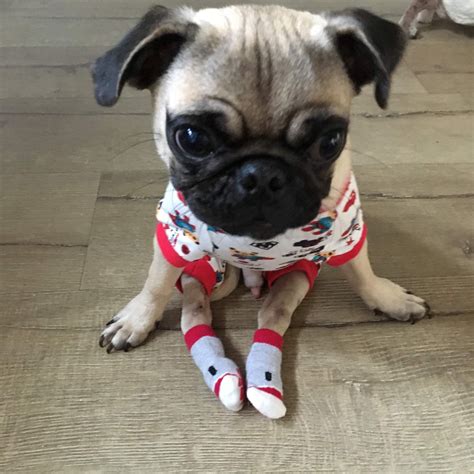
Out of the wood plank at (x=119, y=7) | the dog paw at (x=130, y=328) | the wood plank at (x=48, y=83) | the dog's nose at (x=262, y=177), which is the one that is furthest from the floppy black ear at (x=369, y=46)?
the wood plank at (x=119, y=7)

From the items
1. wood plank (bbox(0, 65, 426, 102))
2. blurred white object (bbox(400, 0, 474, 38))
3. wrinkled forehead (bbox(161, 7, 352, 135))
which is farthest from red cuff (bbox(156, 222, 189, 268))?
blurred white object (bbox(400, 0, 474, 38))

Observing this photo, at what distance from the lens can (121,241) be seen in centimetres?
151

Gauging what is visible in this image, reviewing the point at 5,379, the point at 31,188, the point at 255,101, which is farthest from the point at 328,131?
the point at 31,188

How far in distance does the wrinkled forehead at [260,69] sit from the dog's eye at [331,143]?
0.03 metres

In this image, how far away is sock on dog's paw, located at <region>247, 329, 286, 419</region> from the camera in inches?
43.0

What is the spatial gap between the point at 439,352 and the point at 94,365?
0.73m

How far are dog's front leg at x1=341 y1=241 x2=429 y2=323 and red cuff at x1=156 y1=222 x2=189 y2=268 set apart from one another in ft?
1.19

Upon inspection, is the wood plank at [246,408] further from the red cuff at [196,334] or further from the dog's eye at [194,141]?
the dog's eye at [194,141]

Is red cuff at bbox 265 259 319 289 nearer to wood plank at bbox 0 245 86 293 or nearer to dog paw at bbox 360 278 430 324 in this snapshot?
dog paw at bbox 360 278 430 324

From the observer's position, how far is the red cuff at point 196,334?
1.21 metres

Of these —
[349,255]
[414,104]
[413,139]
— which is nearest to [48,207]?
[349,255]

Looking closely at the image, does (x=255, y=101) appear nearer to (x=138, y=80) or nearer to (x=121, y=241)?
(x=138, y=80)

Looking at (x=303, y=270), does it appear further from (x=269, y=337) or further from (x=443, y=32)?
(x=443, y=32)

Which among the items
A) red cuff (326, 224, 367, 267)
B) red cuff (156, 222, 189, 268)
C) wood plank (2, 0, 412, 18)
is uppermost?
red cuff (326, 224, 367, 267)
